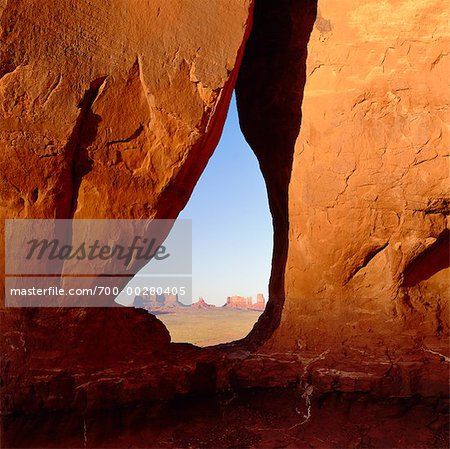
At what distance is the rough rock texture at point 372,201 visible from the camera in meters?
4.61

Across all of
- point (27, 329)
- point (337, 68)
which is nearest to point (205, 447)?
point (27, 329)

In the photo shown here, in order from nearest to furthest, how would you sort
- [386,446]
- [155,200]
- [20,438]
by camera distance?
[20,438] → [386,446] → [155,200]

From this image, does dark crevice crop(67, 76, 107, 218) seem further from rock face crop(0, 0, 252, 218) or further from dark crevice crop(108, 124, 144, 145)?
dark crevice crop(108, 124, 144, 145)

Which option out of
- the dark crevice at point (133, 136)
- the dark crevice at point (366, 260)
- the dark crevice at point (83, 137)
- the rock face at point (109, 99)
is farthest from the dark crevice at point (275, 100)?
the dark crevice at point (83, 137)

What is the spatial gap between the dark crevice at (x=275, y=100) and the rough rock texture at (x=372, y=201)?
7.8 inches

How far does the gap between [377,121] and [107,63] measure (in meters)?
2.32

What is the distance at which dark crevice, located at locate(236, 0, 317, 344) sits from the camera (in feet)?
17.3

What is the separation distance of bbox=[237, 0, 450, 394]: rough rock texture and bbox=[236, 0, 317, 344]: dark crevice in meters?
0.20

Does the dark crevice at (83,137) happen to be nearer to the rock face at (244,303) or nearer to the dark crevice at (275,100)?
the dark crevice at (275,100)

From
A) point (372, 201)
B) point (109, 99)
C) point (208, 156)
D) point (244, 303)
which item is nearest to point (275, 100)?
point (208, 156)

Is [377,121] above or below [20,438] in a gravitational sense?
above

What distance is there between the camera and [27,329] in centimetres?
408

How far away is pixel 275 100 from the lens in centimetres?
554

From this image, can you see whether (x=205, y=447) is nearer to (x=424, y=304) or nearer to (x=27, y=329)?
(x=27, y=329)
